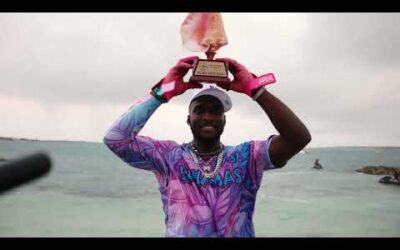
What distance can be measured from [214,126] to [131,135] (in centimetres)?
47

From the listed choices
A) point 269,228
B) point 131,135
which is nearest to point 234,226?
point 131,135

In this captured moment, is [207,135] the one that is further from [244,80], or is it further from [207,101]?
[244,80]

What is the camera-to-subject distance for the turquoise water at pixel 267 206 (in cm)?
2523

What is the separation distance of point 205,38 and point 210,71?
0.28 m

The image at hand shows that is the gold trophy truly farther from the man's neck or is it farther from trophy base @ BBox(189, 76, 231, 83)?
the man's neck

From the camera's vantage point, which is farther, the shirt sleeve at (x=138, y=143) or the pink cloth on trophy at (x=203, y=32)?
the pink cloth on trophy at (x=203, y=32)

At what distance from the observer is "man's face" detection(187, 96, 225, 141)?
2791mm

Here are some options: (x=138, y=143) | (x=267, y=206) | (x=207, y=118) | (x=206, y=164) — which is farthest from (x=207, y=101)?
(x=267, y=206)

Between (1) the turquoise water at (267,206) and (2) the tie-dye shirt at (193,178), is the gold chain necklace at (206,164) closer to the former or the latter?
(2) the tie-dye shirt at (193,178)

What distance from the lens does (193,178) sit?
2.76 m

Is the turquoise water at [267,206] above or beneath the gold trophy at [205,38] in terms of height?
beneath

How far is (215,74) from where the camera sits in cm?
285

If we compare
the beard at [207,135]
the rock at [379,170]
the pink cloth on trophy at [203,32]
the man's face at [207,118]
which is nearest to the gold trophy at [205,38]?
the pink cloth on trophy at [203,32]

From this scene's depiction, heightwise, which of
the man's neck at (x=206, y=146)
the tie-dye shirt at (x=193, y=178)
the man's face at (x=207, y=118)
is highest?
the man's face at (x=207, y=118)
